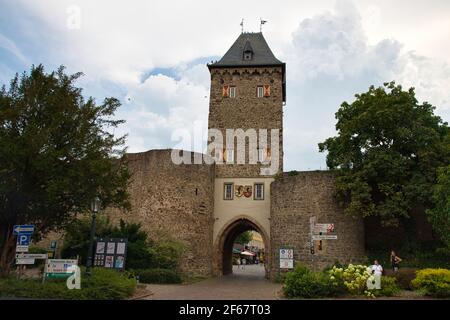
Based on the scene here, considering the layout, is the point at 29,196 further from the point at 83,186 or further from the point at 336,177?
the point at 336,177

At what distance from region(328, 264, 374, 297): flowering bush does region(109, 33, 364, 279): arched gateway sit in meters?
8.94

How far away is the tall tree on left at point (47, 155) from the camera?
46.2 ft

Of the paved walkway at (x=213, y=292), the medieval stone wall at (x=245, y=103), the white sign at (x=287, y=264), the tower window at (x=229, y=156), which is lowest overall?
the paved walkway at (x=213, y=292)

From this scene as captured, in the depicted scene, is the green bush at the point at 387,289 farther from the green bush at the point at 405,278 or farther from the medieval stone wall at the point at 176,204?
the medieval stone wall at the point at 176,204

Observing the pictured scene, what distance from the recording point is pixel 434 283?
551 inches

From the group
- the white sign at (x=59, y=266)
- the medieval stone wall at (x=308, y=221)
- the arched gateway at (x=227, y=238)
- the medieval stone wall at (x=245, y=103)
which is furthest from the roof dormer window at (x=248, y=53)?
the white sign at (x=59, y=266)

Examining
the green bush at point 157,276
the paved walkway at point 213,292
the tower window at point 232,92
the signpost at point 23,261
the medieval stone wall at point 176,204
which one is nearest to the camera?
the signpost at point 23,261

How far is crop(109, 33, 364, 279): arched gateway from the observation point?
2478cm

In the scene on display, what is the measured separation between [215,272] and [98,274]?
13.3 meters

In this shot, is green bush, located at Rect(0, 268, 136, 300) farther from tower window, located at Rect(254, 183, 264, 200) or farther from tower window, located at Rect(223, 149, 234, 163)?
tower window, located at Rect(223, 149, 234, 163)

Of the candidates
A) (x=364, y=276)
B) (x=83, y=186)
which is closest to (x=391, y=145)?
(x=364, y=276)

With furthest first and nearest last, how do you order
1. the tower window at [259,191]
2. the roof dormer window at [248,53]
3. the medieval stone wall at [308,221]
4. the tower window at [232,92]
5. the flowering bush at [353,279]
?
1. the roof dormer window at [248,53]
2. the tower window at [232,92]
3. the tower window at [259,191]
4. the medieval stone wall at [308,221]
5. the flowering bush at [353,279]

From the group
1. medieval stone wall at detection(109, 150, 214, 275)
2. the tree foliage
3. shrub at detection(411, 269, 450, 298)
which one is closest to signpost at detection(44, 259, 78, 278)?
the tree foliage
